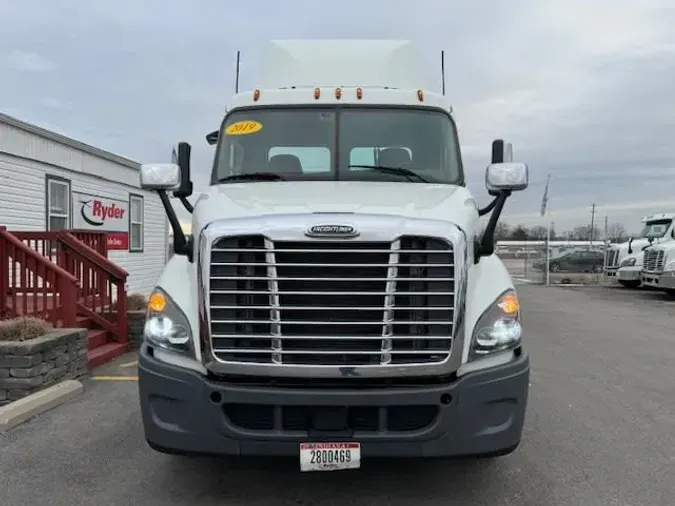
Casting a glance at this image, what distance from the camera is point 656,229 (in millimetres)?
21109

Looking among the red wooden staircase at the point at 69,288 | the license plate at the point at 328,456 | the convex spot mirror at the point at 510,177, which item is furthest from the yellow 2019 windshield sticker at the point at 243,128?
the red wooden staircase at the point at 69,288

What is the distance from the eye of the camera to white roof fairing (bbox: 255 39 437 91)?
224 inches

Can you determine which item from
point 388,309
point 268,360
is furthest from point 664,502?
point 268,360

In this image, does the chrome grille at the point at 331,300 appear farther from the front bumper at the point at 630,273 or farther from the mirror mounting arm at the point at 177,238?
the front bumper at the point at 630,273

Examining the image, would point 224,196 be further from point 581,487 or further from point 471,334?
point 581,487

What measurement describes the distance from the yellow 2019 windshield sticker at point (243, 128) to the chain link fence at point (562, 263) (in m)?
23.5

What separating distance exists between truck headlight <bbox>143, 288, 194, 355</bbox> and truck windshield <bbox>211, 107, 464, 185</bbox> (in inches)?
53.1

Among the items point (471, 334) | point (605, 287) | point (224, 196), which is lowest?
point (605, 287)

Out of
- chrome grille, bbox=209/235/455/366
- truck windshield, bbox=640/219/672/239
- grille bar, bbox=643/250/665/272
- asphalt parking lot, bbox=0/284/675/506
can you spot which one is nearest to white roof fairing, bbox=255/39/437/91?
chrome grille, bbox=209/235/455/366

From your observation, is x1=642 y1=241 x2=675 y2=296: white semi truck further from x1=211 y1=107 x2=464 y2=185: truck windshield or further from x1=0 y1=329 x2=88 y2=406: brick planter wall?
x1=0 y1=329 x2=88 y2=406: brick planter wall

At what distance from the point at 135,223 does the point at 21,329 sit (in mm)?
10683

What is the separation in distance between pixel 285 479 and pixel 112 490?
3.58 feet

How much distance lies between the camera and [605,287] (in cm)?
2431

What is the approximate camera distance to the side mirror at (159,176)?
414cm
